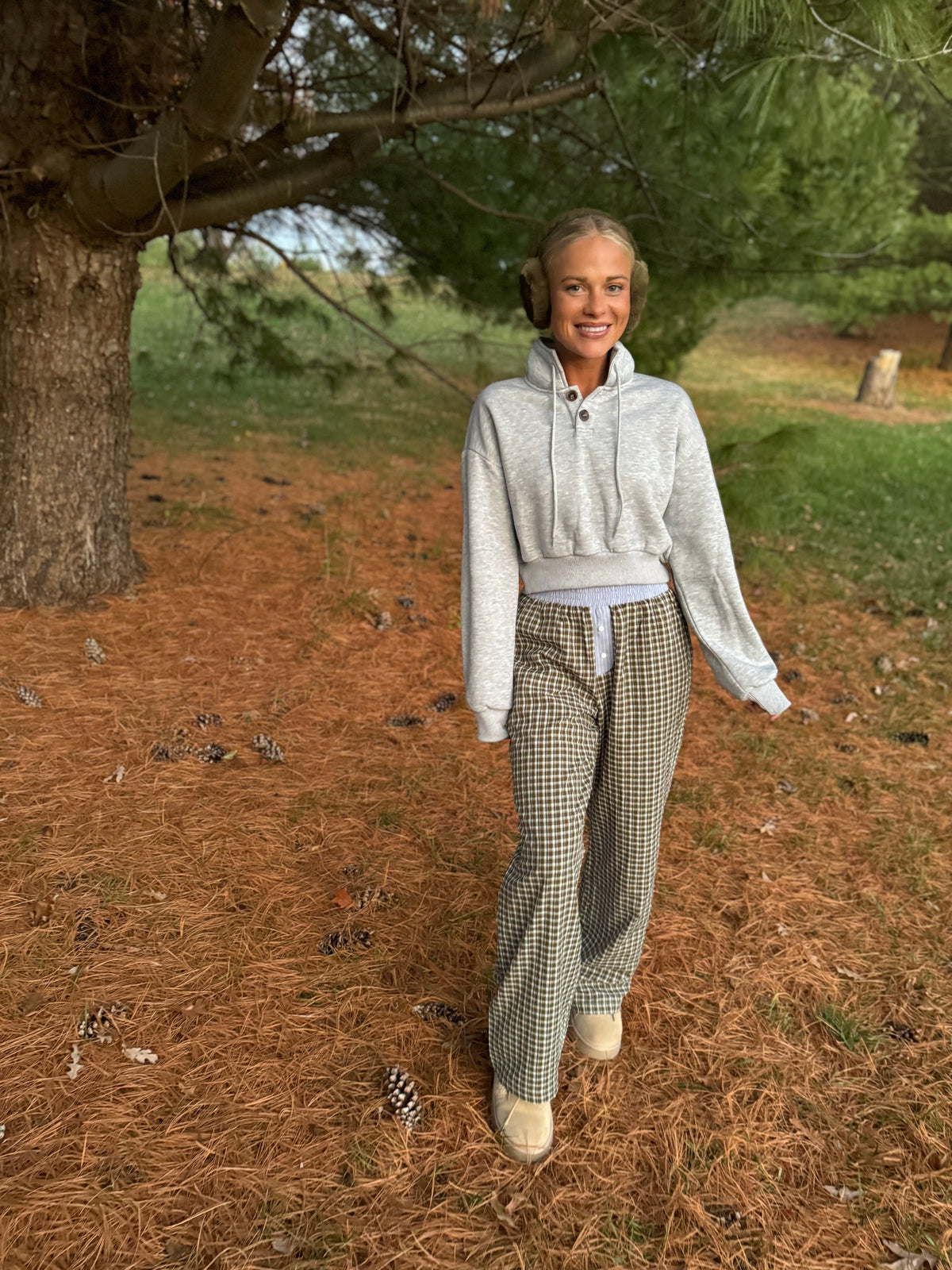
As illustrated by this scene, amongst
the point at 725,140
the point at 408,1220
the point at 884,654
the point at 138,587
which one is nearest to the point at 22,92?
the point at 138,587

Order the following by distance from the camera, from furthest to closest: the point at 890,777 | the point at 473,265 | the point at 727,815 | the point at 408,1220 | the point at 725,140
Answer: the point at 473,265, the point at 725,140, the point at 890,777, the point at 727,815, the point at 408,1220

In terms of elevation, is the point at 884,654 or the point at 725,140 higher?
the point at 725,140

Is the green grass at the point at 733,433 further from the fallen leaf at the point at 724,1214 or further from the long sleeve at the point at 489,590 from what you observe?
the fallen leaf at the point at 724,1214

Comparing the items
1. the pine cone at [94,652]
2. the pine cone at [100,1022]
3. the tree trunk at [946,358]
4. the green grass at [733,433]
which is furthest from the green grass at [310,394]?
the tree trunk at [946,358]

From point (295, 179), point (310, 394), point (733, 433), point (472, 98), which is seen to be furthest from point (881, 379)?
point (295, 179)

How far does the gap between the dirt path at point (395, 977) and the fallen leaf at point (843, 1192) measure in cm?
1

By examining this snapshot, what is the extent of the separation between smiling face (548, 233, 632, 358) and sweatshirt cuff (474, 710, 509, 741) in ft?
2.41

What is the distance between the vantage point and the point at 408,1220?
1.88 meters

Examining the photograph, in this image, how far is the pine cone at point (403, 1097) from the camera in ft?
6.87

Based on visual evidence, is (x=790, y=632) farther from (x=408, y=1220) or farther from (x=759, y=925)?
(x=408, y=1220)

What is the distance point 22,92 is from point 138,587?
2.16 meters

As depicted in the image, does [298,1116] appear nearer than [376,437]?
Yes

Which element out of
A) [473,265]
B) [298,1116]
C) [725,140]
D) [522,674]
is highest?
[725,140]

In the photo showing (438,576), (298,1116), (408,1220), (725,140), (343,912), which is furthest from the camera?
(438,576)
